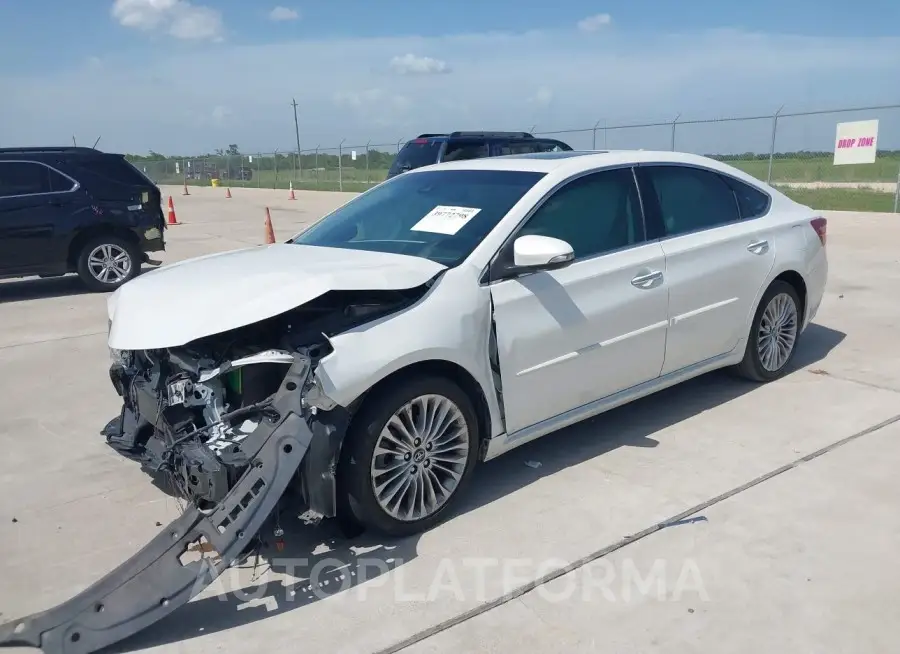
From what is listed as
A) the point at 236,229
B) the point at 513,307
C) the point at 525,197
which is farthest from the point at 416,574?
the point at 236,229

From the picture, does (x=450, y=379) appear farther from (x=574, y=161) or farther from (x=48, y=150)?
(x=48, y=150)

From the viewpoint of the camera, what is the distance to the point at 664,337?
15.3ft

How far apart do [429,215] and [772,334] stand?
8.84ft

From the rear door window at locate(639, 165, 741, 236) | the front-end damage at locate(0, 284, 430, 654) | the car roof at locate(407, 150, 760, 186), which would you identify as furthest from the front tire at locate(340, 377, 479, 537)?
the rear door window at locate(639, 165, 741, 236)

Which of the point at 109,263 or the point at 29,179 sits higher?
the point at 29,179

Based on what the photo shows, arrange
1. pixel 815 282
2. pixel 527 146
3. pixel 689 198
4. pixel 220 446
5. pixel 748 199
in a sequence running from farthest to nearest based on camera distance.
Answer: pixel 527 146, pixel 815 282, pixel 748 199, pixel 689 198, pixel 220 446

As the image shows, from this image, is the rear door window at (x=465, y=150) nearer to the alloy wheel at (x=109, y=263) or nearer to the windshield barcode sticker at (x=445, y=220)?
the alloy wheel at (x=109, y=263)

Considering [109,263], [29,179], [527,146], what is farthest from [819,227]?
[527,146]

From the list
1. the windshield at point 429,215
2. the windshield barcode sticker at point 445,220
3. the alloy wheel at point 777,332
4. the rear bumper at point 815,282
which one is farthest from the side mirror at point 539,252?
the rear bumper at point 815,282

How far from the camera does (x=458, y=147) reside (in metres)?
14.7

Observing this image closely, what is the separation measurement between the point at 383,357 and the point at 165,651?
140 cm

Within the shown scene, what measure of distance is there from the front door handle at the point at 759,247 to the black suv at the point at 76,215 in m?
7.94

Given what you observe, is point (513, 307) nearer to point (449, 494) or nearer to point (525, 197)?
point (525, 197)

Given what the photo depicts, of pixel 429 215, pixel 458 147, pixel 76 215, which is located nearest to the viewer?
pixel 429 215
